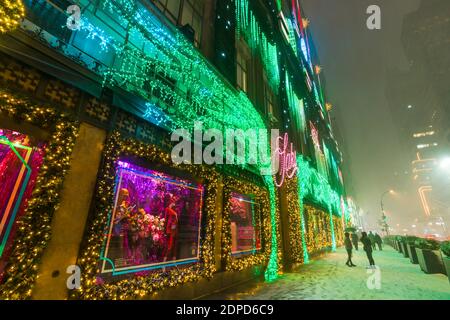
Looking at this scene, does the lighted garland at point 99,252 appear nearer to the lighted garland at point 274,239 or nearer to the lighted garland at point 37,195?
the lighted garland at point 37,195

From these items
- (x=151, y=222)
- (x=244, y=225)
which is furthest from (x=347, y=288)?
(x=151, y=222)

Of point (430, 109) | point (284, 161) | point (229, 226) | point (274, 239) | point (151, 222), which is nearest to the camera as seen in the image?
point (151, 222)

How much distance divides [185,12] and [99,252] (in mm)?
9845

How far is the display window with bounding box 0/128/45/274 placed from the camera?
4219 mm

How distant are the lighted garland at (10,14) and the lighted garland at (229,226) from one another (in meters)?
6.93

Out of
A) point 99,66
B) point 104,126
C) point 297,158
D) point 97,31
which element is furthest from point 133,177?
point 297,158

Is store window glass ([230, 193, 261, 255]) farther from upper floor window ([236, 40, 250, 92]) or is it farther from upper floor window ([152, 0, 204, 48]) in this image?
upper floor window ([152, 0, 204, 48])

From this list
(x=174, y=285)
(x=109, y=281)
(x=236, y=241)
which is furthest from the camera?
(x=236, y=241)

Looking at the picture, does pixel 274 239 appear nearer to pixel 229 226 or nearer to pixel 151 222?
pixel 229 226

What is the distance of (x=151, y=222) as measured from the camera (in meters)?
6.62

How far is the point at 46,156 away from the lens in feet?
14.3
